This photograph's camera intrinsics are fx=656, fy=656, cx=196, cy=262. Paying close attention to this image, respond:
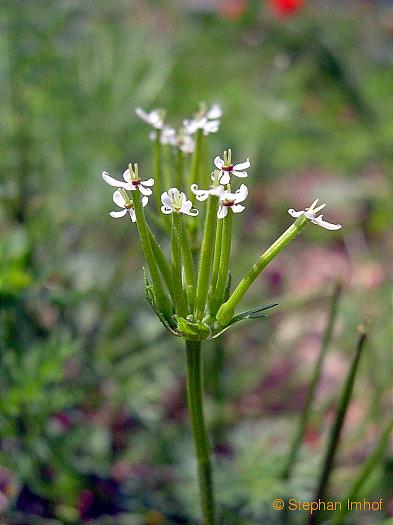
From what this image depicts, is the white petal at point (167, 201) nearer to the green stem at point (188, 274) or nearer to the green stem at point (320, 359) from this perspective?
the green stem at point (188, 274)

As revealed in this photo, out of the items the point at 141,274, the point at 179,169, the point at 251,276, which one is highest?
the point at 141,274

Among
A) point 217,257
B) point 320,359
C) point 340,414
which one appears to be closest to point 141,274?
point 320,359

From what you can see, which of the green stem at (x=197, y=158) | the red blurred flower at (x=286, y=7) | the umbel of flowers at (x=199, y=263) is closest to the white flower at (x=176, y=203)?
the umbel of flowers at (x=199, y=263)

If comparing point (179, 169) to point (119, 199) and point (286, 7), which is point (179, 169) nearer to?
point (119, 199)

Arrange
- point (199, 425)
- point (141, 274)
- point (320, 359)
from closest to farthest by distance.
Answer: point (199, 425) < point (320, 359) < point (141, 274)

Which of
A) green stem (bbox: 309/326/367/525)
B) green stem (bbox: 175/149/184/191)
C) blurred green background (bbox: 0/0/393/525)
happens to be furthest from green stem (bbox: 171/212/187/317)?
blurred green background (bbox: 0/0/393/525)
